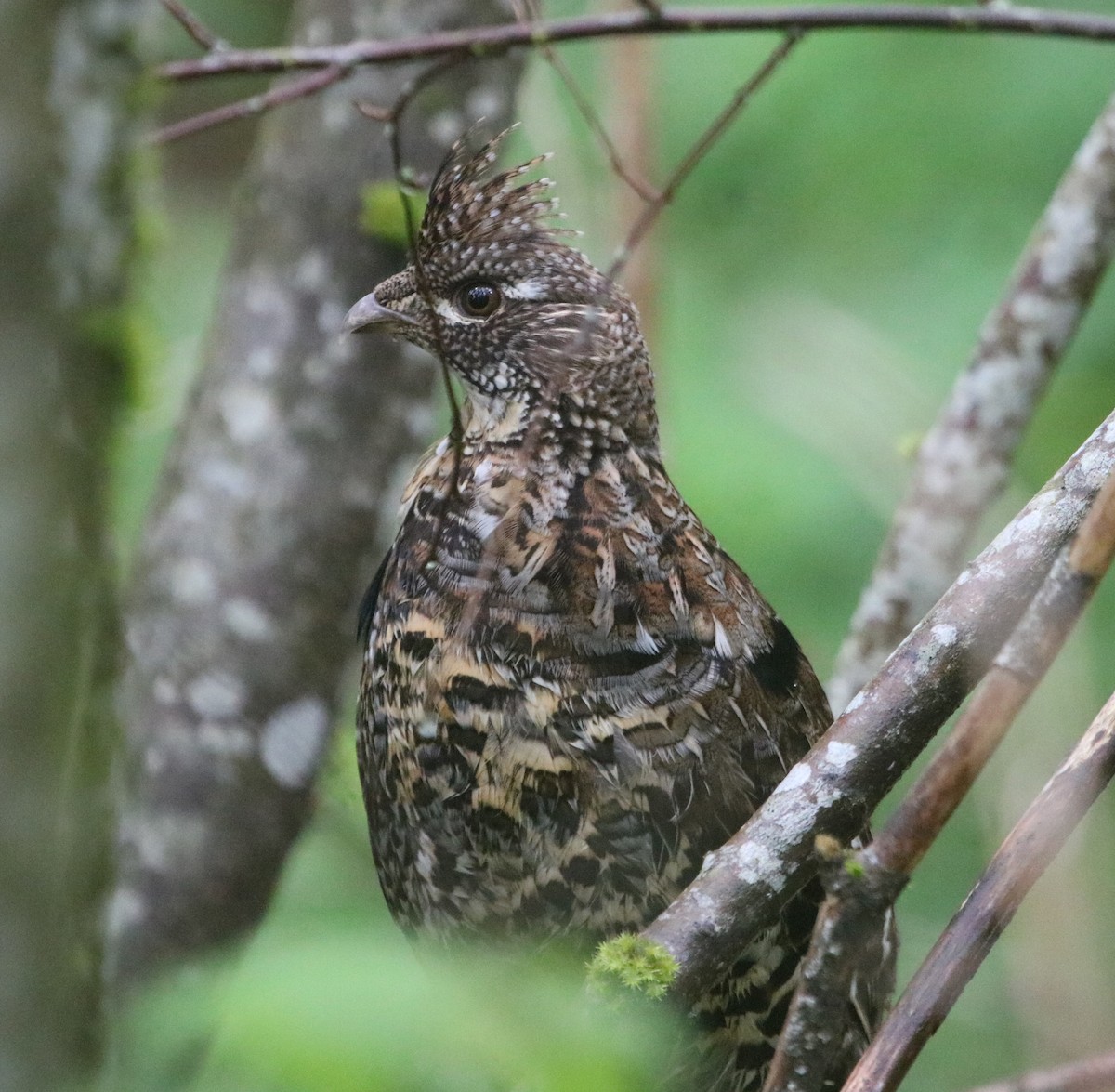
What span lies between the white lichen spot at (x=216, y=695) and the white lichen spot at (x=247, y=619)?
13 centimetres

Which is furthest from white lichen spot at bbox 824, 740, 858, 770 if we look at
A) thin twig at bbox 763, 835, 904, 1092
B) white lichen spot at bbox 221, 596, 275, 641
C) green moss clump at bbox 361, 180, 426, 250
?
white lichen spot at bbox 221, 596, 275, 641

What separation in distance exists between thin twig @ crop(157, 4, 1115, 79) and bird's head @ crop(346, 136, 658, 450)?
234mm

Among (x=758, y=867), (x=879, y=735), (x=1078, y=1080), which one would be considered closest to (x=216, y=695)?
(x=758, y=867)

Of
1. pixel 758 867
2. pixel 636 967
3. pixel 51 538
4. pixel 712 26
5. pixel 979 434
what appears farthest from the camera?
pixel 979 434

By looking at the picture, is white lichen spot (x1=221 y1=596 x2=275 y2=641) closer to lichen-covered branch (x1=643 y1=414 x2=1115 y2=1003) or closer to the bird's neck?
the bird's neck

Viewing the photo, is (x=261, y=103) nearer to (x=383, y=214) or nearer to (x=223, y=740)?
(x=383, y=214)

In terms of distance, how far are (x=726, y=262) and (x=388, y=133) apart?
5105 millimetres

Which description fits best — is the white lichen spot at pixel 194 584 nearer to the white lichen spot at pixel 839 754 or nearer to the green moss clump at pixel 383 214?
the green moss clump at pixel 383 214

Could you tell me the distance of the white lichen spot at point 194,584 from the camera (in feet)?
14.1

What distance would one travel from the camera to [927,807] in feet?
5.65

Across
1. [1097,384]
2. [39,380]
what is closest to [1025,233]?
[1097,384]

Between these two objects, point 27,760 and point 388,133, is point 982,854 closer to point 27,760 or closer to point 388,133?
point 388,133

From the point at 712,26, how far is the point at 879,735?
1.62 m

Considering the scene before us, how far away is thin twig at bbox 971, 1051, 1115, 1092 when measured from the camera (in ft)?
6.22
